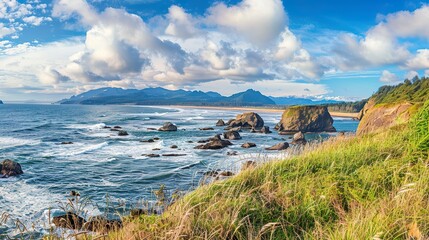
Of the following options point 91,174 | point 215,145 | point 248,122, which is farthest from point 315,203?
point 248,122

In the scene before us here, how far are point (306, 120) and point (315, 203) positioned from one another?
265ft

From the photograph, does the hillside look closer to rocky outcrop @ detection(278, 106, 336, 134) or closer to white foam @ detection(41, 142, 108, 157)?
white foam @ detection(41, 142, 108, 157)

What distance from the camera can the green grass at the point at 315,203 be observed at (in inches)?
181

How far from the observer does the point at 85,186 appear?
23641 mm

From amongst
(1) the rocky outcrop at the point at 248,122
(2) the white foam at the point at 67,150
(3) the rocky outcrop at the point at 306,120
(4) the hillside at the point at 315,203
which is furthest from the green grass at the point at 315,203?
(1) the rocky outcrop at the point at 248,122

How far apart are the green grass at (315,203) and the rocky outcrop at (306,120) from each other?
2918 inches

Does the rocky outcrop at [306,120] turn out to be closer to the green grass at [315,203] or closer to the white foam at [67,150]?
the white foam at [67,150]

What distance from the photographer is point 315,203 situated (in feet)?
19.2

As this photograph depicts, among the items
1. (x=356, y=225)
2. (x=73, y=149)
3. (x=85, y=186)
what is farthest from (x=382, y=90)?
(x=356, y=225)

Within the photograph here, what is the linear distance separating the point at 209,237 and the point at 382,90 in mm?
184526

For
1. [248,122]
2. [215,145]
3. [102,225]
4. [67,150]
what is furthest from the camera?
[248,122]

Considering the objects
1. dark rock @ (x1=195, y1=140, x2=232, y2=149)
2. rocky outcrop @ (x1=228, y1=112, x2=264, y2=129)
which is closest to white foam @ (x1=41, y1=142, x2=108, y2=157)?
dark rock @ (x1=195, y1=140, x2=232, y2=149)

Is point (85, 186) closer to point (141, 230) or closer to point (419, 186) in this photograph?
point (141, 230)

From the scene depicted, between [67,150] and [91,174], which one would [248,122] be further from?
[91,174]
